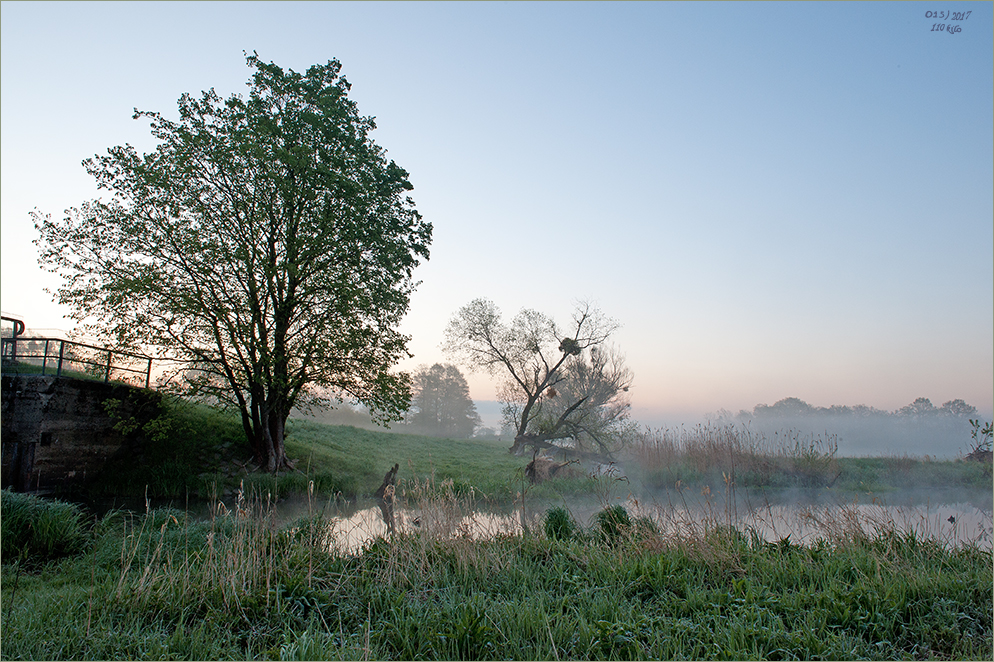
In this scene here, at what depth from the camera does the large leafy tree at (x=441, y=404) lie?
5228 cm

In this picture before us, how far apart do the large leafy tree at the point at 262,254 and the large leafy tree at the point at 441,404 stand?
117ft

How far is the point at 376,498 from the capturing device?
46.5 ft

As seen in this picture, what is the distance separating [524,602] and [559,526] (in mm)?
2865

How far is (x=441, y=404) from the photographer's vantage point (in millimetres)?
54031

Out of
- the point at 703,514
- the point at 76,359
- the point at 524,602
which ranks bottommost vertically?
the point at 703,514

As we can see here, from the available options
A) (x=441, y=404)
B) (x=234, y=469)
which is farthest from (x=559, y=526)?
(x=441, y=404)

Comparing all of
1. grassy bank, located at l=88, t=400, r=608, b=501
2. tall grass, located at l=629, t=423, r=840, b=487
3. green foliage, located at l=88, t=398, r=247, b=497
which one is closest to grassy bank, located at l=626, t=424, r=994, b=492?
tall grass, located at l=629, t=423, r=840, b=487

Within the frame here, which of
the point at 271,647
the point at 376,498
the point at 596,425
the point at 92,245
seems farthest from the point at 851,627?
the point at 596,425

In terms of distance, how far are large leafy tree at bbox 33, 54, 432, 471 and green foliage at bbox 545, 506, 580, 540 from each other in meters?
9.21

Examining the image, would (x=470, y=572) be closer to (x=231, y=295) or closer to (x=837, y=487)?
(x=231, y=295)

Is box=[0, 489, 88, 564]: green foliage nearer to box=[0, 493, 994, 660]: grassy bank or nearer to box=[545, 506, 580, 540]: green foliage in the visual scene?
box=[0, 493, 994, 660]: grassy bank

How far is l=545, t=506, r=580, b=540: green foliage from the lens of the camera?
266 inches

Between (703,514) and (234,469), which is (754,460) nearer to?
(703,514)

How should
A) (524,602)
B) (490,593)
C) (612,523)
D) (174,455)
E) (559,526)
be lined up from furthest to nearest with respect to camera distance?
(174,455)
(559,526)
(612,523)
(490,593)
(524,602)
